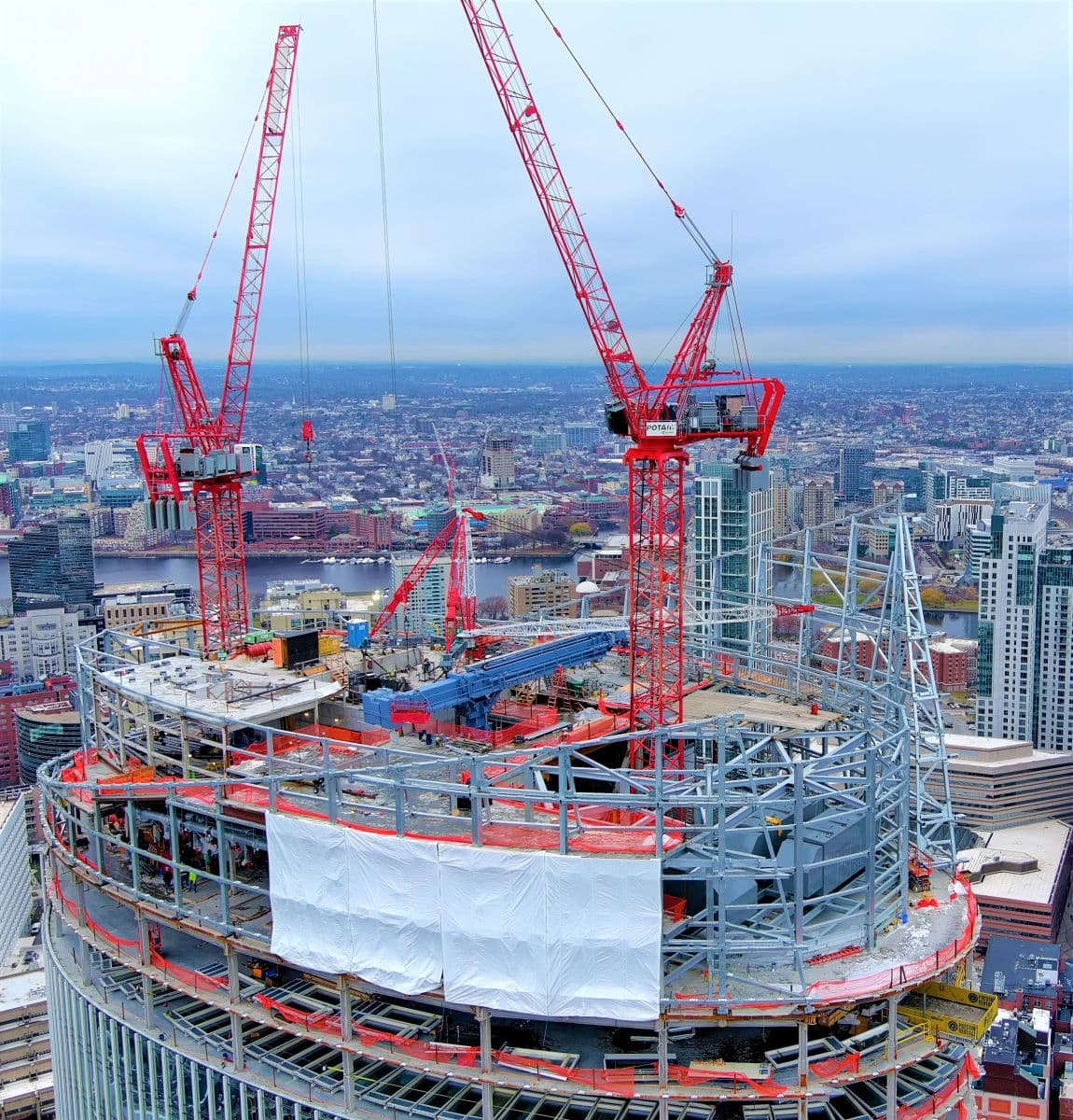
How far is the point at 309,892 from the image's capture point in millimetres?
14070

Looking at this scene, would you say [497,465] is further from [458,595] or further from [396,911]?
[396,911]

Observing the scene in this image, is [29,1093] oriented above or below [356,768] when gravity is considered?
below

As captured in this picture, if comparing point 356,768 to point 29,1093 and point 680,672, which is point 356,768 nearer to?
point 680,672

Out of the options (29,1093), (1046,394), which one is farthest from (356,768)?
(1046,394)

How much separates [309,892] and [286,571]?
8719cm

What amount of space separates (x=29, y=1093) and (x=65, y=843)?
15.2 m

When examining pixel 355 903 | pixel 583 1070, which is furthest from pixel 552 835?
pixel 583 1070

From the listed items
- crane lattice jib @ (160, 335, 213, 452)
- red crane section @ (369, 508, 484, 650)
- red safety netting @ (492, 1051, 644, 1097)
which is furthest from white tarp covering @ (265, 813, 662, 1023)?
crane lattice jib @ (160, 335, 213, 452)

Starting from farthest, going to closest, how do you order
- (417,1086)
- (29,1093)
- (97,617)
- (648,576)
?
(97,617)
(29,1093)
(648,576)
(417,1086)

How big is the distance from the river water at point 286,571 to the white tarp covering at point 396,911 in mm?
70749

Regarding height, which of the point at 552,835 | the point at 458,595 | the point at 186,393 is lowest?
the point at 552,835

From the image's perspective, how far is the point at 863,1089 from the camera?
47.6 ft

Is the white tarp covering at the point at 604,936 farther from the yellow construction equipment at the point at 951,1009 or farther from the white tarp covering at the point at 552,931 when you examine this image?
the yellow construction equipment at the point at 951,1009

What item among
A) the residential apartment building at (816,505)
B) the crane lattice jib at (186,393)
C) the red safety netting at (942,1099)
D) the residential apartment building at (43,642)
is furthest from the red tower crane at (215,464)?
the residential apartment building at (816,505)
